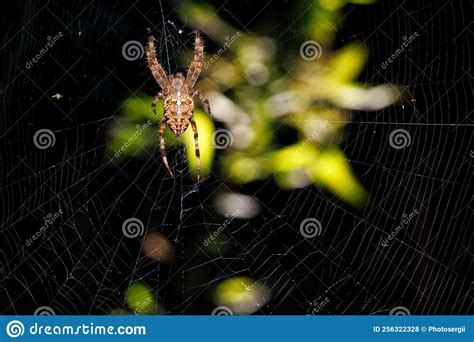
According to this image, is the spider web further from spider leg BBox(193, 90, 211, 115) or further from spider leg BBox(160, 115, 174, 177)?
spider leg BBox(193, 90, 211, 115)

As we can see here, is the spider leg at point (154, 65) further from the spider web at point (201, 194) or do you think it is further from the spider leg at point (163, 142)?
the spider leg at point (163, 142)

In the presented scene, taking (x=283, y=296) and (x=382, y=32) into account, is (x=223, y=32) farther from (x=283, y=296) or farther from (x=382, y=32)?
(x=283, y=296)

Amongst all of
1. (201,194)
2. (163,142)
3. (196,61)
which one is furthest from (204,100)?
(201,194)

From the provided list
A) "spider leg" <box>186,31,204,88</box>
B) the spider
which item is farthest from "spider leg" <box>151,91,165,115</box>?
"spider leg" <box>186,31,204,88</box>

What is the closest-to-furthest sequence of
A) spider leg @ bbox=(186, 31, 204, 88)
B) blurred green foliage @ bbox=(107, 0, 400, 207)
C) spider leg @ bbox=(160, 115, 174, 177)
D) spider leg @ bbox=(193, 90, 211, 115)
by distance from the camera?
blurred green foliage @ bbox=(107, 0, 400, 207) < spider leg @ bbox=(193, 90, 211, 115) < spider leg @ bbox=(186, 31, 204, 88) < spider leg @ bbox=(160, 115, 174, 177)

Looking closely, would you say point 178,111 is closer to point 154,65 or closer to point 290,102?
point 154,65
